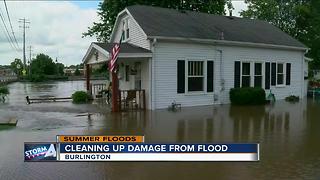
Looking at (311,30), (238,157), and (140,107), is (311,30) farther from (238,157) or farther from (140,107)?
(238,157)

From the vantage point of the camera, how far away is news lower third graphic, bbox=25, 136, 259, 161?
18.7 feet

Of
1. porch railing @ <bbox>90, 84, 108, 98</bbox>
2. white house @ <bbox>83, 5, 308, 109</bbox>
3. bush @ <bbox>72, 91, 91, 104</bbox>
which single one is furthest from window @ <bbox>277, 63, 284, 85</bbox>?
bush @ <bbox>72, 91, 91, 104</bbox>

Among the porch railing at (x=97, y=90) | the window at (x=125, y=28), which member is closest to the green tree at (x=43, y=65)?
the porch railing at (x=97, y=90)

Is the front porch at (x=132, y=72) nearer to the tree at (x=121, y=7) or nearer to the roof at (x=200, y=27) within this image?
the roof at (x=200, y=27)

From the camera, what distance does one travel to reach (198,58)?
19359 mm

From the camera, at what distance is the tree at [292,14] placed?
3806 centimetres

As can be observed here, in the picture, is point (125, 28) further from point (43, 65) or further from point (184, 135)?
point (43, 65)

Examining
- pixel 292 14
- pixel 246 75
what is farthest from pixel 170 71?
pixel 292 14

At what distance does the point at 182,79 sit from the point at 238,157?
42.1 ft

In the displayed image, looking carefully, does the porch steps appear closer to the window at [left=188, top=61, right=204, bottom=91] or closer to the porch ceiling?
the porch ceiling

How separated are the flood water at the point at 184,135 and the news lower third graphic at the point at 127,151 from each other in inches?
37.6

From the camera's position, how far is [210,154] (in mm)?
5922

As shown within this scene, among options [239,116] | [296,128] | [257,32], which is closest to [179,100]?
[239,116]

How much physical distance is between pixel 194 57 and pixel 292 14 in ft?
79.0
